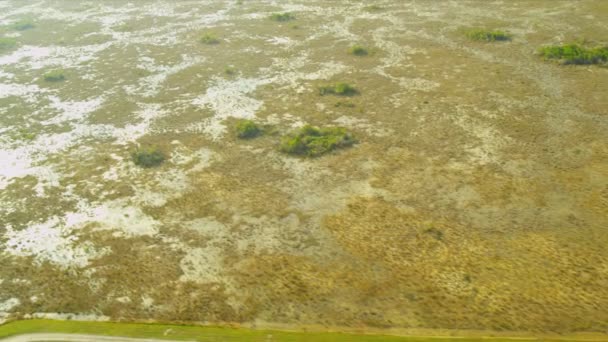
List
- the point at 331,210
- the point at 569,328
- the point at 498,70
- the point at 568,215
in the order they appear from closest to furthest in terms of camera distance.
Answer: the point at 569,328 < the point at 568,215 < the point at 331,210 < the point at 498,70

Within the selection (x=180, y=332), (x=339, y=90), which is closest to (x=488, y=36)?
(x=339, y=90)

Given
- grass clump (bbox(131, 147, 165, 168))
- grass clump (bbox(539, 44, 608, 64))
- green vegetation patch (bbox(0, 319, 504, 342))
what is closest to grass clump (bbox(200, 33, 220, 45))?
grass clump (bbox(131, 147, 165, 168))

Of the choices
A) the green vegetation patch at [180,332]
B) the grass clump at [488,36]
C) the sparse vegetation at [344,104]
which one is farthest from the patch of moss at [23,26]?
the green vegetation patch at [180,332]

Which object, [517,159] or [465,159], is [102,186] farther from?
[517,159]

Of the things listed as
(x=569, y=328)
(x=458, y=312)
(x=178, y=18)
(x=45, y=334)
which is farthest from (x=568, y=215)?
(x=178, y=18)

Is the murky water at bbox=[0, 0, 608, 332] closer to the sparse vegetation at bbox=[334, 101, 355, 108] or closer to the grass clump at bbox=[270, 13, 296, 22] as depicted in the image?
the sparse vegetation at bbox=[334, 101, 355, 108]

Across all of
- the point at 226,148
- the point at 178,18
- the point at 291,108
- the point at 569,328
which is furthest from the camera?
the point at 178,18
